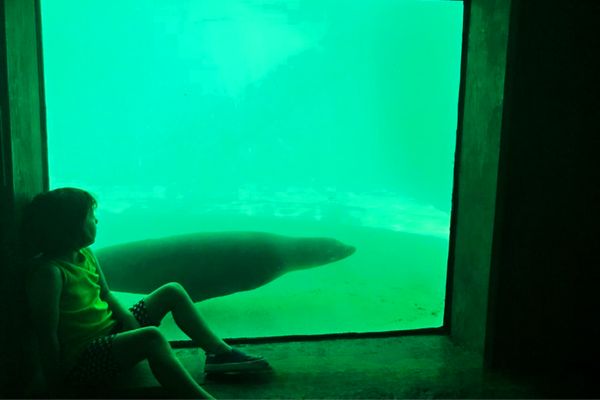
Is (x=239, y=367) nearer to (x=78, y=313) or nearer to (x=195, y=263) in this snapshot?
(x=78, y=313)

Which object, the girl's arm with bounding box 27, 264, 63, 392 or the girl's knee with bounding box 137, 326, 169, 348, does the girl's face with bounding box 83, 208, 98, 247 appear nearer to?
the girl's arm with bounding box 27, 264, 63, 392

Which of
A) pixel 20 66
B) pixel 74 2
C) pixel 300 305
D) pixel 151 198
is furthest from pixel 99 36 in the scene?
pixel 20 66

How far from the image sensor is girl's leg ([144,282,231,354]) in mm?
2090

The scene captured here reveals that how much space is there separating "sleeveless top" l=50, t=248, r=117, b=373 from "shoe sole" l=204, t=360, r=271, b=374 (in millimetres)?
453

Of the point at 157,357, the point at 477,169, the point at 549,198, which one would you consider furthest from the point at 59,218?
the point at 549,198

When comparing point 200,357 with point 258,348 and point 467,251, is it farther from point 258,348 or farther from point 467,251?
point 467,251

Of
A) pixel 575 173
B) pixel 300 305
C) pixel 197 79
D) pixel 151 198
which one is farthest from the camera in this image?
pixel 197 79

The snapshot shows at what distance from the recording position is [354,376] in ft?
7.24

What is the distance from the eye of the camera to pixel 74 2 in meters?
44.7

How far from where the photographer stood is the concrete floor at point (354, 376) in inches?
79.8

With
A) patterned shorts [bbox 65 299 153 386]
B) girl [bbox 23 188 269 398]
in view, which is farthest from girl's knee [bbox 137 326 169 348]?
patterned shorts [bbox 65 299 153 386]

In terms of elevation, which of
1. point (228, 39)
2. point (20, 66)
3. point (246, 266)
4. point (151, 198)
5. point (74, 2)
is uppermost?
point (74, 2)

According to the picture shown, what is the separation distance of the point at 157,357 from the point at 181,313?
0.41 m

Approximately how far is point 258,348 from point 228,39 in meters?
46.7
